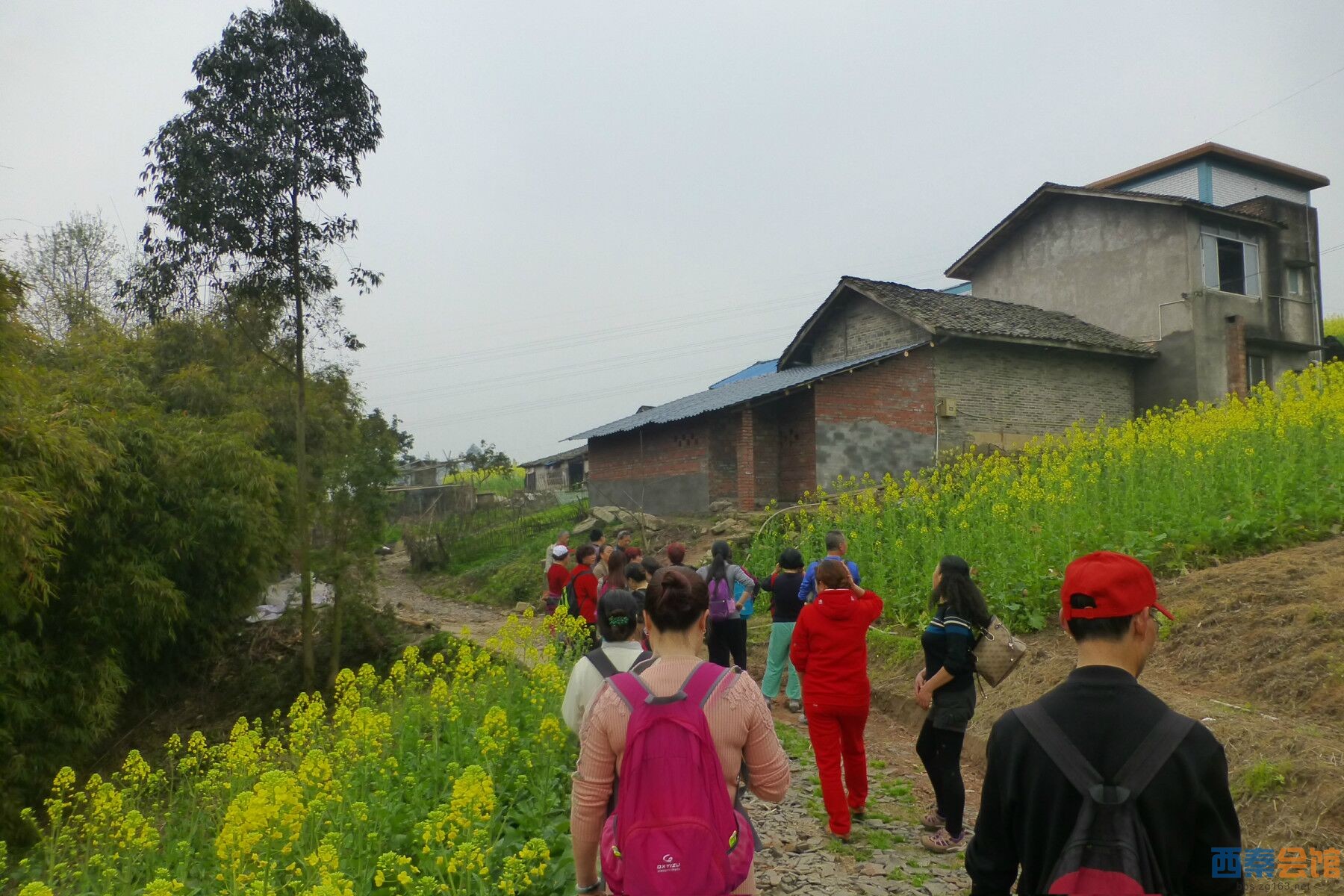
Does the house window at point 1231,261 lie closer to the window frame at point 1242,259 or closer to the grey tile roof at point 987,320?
the window frame at point 1242,259

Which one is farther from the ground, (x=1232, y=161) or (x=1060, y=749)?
(x=1232, y=161)

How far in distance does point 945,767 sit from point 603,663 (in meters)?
2.51

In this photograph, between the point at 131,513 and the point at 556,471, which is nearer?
the point at 131,513

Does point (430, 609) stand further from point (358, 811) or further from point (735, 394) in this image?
point (358, 811)

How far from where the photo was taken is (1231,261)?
22812mm

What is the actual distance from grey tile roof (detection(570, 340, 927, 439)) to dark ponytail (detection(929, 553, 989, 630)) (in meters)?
13.8

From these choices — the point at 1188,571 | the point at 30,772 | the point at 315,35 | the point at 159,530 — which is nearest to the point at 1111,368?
the point at 1188,571

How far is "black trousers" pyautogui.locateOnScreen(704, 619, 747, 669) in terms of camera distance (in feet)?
27.6

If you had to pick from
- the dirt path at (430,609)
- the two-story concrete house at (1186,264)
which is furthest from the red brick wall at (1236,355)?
the dirt path at (430,609)

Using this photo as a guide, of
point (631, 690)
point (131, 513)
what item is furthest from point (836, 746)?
point (131, 513)

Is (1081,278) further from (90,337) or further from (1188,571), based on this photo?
(90,337)

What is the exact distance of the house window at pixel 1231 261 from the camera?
22203 millimetres

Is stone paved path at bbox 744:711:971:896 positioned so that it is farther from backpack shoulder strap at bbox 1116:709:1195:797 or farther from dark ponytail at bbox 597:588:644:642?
backpack shoulder strap at bbox 1116:709:1195:797

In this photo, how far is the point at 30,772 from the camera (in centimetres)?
990
